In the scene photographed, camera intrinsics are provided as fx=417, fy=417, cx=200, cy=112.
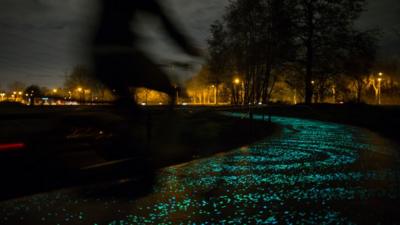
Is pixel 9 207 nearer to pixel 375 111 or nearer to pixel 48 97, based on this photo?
pixel 48 97

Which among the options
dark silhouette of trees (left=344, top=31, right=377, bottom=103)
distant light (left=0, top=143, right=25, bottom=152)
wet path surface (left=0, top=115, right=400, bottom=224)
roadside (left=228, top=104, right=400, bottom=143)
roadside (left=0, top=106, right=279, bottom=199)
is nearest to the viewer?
wet path surface (left=0, top=115, right=400, bottom=224)

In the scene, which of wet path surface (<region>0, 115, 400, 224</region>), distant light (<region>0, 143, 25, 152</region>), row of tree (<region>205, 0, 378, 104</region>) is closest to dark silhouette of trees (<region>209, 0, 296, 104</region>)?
row of tree (<region>205, 0, 378, 104</region>)

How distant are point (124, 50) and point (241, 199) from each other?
2211 mm

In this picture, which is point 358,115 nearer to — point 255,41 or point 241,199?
point 255,41

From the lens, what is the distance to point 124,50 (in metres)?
4.70

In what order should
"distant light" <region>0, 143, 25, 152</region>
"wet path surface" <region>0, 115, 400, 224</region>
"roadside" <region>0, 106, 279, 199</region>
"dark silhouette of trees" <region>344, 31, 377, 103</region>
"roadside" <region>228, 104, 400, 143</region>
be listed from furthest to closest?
"dark silhouette of trees" <region>344, 31, 377, 103</region> → "roadside" <region>228, 104, 400, 143</region> → "roadside" <region>0, 106, 279, 199</region> → "distant light" <region>0, 143, 25, 152</region> → "wet path surface" <region>0, 115, 400, 224</region>

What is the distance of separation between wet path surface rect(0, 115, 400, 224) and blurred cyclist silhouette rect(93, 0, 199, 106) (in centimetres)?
140

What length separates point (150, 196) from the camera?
16.7 ft

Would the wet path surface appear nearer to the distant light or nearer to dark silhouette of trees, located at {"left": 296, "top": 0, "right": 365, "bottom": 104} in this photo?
the distant light

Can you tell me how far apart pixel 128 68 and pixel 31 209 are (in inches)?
74.2

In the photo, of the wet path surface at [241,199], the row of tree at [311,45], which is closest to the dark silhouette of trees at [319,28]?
the row of tree at [311,45]

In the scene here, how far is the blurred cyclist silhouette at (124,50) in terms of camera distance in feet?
15.0

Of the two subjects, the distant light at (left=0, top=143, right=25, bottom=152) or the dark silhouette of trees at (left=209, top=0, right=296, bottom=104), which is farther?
the dark silhouette of trees at (left=209, top=0, right=296, bottom=104)

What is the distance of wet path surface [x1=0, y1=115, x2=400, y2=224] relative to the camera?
409 centimetres
